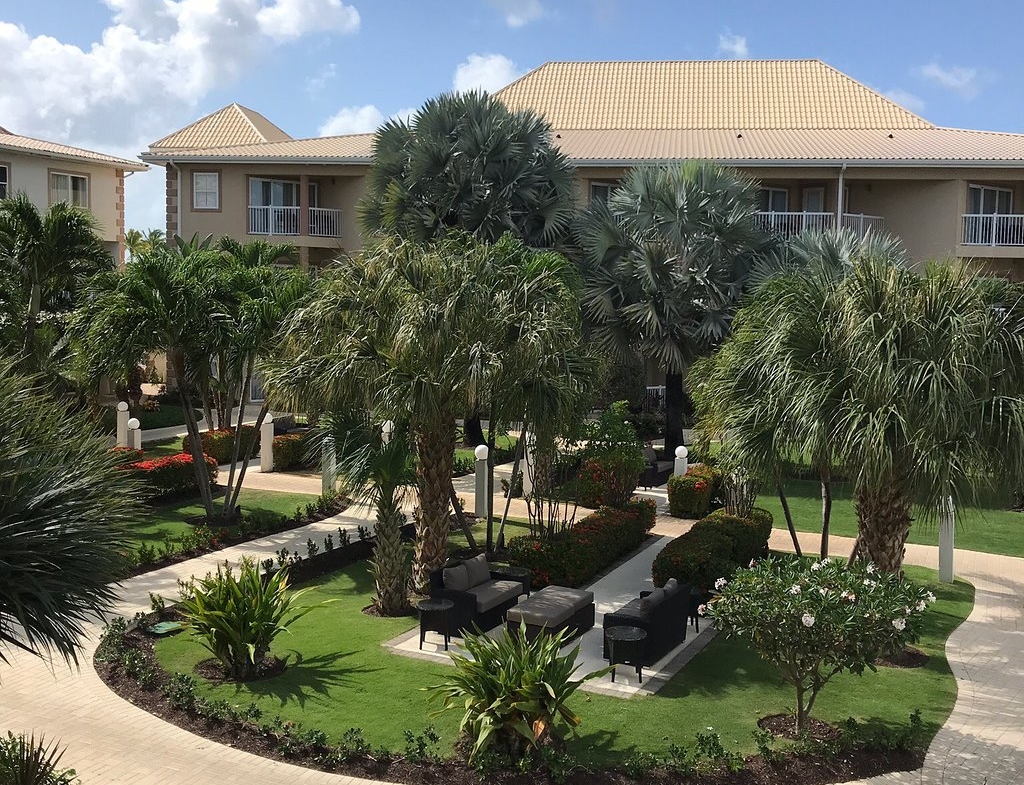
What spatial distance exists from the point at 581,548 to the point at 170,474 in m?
9.31

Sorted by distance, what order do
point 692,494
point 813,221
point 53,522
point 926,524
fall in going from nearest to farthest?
point 53,522 < point 926,524 < point 692,494 < point 813,221

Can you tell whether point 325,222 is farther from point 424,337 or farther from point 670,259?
point 424,337

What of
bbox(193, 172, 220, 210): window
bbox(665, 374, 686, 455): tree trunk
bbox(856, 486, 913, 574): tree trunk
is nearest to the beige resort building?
bbox(193, 172, 220, 210): window

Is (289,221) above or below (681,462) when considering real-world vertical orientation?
above

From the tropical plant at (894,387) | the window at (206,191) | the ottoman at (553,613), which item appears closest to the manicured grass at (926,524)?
the tropical plant at (894,387)

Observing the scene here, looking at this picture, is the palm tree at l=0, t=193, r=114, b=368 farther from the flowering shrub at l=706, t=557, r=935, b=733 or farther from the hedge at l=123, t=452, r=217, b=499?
the flowering shrub at l=706, t=557, r=935, b=733

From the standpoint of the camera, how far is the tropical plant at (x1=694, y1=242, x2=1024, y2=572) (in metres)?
10.5

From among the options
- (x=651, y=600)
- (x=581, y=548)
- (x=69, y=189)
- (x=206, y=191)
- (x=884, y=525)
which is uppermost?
(x=69, y=189)

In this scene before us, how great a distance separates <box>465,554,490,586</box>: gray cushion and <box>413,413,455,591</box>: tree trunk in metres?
1.13

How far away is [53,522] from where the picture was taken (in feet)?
21.2

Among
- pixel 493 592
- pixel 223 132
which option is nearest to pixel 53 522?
pixel 493 592

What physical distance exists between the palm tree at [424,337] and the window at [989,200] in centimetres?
2093

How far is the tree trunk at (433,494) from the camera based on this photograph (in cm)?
1434

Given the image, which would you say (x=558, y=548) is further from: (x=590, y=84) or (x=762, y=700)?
(x=590, y=84)
